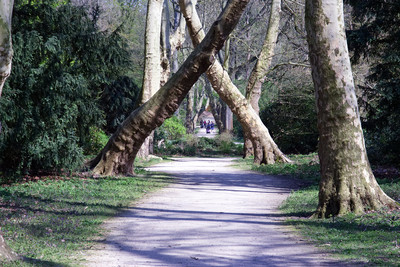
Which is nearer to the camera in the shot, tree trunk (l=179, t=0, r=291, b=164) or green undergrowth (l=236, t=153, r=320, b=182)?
green undergrowth (l=236, t=153, r=320, b=182)

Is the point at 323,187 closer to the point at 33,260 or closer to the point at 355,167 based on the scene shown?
the point at 355,167

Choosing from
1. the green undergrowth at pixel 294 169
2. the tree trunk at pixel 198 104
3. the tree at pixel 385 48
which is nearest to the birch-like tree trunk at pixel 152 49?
the green undergrowth at pixel 294 169

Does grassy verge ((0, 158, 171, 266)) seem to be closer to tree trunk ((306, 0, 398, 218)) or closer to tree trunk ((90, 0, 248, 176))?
tree trunk ((90, 0, 248, 176))

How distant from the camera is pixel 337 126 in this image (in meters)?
9.76

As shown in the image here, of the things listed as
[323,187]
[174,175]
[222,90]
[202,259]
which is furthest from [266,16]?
[202,259]

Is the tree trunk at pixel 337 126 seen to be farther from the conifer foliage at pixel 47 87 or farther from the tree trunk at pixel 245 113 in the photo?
the tree trunk at pixel 245 113

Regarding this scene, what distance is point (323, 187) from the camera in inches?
392

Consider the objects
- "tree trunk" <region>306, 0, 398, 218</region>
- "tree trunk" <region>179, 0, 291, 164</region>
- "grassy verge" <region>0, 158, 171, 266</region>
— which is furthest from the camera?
"tree trunk" <region>179, 0, 291, 164</region>

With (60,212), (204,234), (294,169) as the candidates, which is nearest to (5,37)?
(204,234)

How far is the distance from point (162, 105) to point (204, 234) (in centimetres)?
892

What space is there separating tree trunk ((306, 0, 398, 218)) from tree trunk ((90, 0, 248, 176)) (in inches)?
197

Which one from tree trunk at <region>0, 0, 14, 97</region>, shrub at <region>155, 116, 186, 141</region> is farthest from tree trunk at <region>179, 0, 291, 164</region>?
tree trunk at <region>0, 0, 14, 97</region>

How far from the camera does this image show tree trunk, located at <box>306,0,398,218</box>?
962 centimetres

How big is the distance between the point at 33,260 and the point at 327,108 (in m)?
6.16
